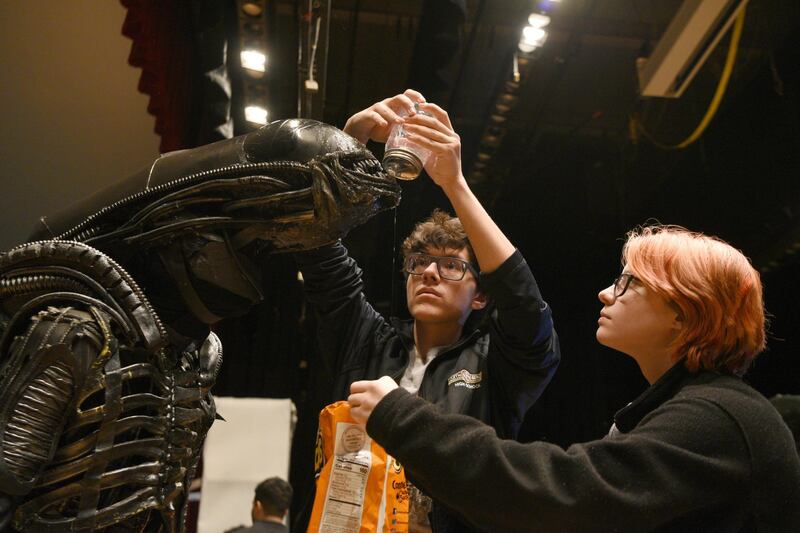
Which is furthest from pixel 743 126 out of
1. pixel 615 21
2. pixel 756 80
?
pixel 615 21

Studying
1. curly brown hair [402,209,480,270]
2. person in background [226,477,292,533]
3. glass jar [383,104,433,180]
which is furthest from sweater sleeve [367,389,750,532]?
person in background [226,477,292,533]

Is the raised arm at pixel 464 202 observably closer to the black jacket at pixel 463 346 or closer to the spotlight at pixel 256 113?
the black jacket at pixel 463 346

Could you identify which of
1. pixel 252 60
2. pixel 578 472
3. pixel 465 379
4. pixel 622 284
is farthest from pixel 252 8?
pixel 578 472

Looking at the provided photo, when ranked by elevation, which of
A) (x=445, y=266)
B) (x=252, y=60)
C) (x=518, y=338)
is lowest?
(x=518, y=338)

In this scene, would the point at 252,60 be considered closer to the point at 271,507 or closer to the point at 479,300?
the point at 479,300

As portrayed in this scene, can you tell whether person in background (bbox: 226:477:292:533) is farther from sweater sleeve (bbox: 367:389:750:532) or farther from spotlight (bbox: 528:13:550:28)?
spotlight (bbox: 528:13:550:28)

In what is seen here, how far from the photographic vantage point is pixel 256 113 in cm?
339

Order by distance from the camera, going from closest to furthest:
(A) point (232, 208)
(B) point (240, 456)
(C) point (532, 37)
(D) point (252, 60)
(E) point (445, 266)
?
(A) point (232, 208) → (E) point (445, 266) → (D) point (252, 60) → (C) point (532, 37) → (B) point (240, 456)

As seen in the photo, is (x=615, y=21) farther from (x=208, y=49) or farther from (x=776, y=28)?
(x=208, y=49)

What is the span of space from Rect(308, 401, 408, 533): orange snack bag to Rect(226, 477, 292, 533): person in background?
193cm

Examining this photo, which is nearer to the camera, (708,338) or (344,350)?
(708,338)

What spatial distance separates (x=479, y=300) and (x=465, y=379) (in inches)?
13.1

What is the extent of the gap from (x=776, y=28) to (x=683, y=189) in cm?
94

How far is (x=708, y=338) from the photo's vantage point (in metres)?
1.29
